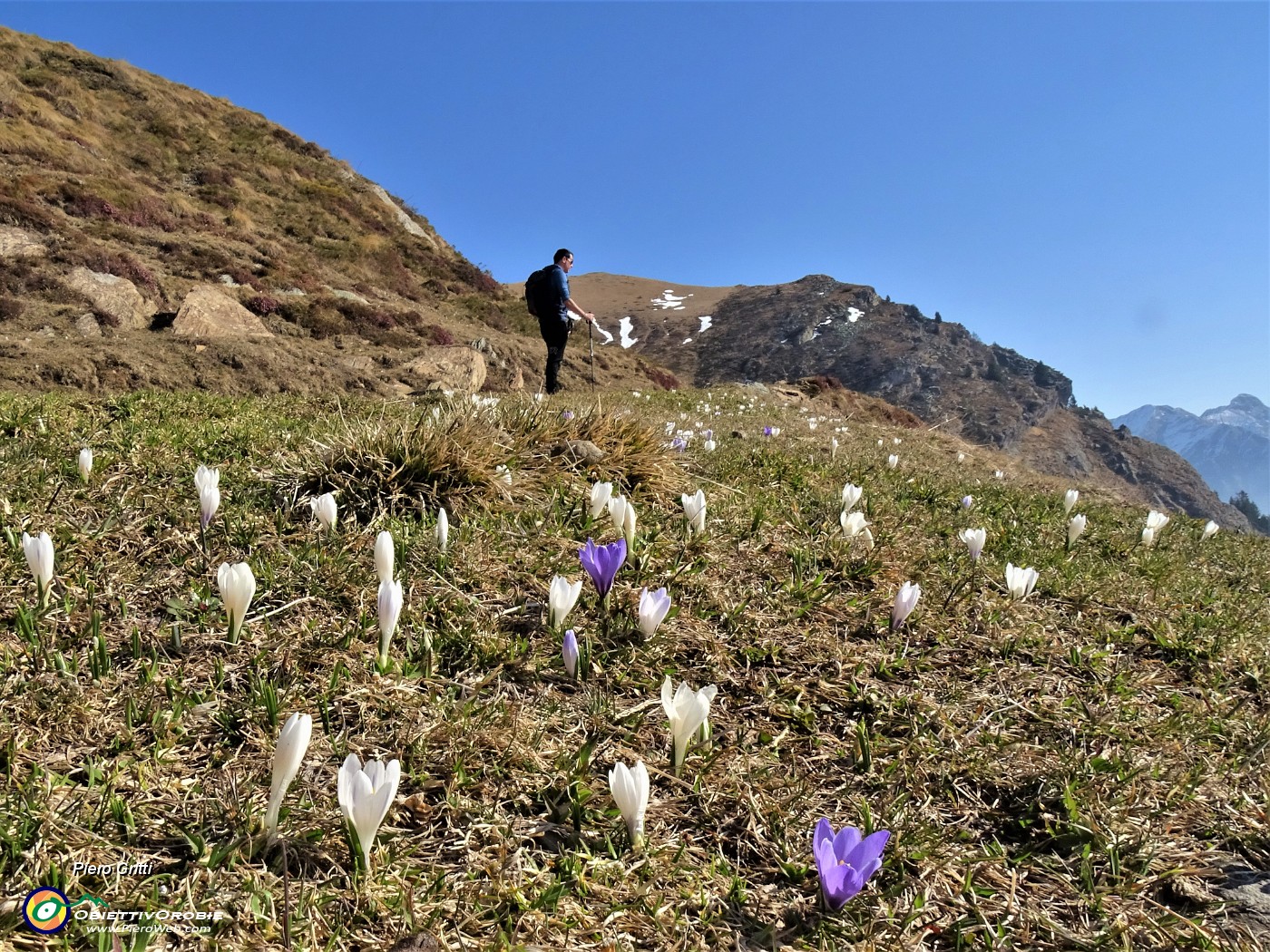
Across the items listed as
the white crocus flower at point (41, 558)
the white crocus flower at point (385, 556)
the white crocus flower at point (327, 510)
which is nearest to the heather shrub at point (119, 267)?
the white crocus flower at point (327, 510)

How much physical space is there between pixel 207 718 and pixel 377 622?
0.60 meters

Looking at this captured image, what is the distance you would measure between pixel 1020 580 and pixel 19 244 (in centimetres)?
1765

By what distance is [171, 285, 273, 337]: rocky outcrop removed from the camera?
10461 millimetres

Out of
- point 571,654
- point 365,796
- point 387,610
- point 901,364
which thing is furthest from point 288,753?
point 901,364

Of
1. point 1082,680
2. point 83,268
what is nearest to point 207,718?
point 1082,680

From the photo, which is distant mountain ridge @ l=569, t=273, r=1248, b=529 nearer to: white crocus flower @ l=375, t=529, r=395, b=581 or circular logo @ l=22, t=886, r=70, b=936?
white crocus flower @ l=375, t=529, r=395, b=581

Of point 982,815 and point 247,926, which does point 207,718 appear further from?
point 982,815

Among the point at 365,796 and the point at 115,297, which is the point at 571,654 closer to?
the point at 365,796

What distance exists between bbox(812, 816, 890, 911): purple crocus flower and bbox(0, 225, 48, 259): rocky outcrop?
16.4 m

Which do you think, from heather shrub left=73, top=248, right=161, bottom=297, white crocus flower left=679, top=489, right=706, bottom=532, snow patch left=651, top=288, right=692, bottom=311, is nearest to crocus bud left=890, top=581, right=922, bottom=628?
white crocus flower left=679, top=489, right=706, bottom=532

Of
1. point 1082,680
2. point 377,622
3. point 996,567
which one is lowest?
point 377,622

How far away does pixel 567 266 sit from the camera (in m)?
9.80

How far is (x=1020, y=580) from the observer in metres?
2.85

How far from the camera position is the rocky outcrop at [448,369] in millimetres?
11062
